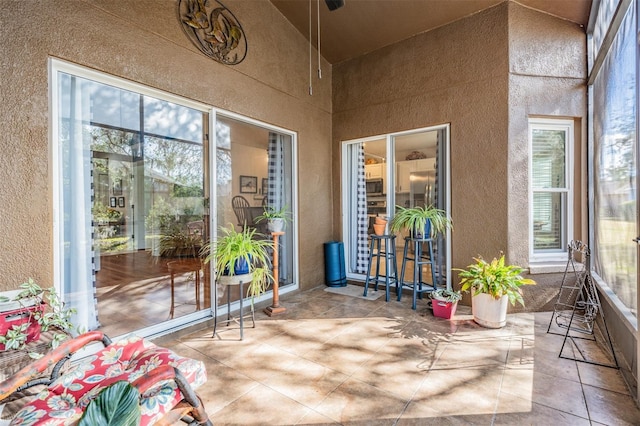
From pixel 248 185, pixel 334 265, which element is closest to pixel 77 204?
pixel 248 185

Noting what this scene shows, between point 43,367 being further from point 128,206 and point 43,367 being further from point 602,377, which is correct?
point 602,377

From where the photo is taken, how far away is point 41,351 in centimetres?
170

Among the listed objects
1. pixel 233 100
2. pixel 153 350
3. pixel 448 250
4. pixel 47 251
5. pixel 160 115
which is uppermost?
pixel 233 100

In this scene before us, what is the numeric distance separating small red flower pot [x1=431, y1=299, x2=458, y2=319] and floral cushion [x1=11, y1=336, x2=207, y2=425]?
8.57ft

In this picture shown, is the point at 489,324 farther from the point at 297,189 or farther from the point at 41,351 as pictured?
the point at 41,351

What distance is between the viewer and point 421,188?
423 centimetres

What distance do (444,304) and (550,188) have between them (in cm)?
195

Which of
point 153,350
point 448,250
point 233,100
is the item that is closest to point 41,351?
point 153,350

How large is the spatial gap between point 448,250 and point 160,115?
358 centimetres

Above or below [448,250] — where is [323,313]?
below

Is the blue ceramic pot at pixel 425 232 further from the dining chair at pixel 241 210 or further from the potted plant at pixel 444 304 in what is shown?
the dining chair at pixel 241 210

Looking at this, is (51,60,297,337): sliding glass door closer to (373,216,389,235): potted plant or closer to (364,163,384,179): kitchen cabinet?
(373,216,389,235): potted plant

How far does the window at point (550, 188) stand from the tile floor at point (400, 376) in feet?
2.97

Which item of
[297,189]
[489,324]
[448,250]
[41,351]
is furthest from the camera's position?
[297,189]
